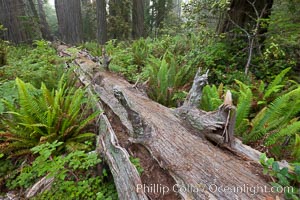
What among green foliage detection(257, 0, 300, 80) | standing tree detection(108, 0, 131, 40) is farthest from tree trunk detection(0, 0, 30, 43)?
green foliage detection(257, 0, 300, 80)

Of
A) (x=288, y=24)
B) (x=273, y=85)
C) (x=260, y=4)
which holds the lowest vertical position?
(x=273, y=85)

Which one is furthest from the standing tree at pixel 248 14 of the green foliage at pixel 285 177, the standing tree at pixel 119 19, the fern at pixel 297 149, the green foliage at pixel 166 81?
the standing tree at pixel 119 19

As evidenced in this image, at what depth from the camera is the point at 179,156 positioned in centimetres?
191

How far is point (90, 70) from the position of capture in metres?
4.59

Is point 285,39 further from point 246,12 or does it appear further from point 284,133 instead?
point 284,133

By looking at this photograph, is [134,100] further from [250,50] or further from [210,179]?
[250,50]

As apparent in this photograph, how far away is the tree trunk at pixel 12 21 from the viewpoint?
8008mm

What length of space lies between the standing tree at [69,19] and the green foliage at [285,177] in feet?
37.2

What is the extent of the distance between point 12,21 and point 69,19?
319 cm

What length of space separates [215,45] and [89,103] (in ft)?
9.53

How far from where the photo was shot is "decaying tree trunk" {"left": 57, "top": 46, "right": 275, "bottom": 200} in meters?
1.59

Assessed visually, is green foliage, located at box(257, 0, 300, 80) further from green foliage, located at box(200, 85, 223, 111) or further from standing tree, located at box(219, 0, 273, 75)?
green foliage, located at box(200, 85, 223, 111)

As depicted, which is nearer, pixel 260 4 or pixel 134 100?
pixel 134 100

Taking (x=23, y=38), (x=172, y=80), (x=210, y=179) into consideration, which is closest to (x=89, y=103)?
(x=172, y=80)
